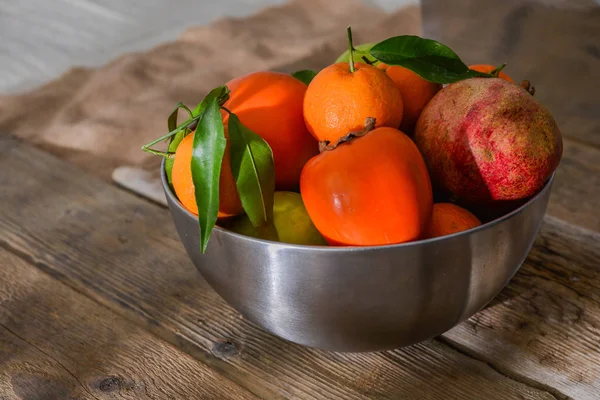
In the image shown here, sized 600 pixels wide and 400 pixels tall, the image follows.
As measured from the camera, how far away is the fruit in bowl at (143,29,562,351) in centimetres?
48

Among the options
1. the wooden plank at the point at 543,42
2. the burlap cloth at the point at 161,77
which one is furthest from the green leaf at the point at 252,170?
the wooden plank at the point at 543,42

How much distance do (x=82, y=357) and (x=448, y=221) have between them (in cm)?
35

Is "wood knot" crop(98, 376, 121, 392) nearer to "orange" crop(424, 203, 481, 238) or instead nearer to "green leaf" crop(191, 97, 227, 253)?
"green leaf" crop(191, 97, 227, 253)

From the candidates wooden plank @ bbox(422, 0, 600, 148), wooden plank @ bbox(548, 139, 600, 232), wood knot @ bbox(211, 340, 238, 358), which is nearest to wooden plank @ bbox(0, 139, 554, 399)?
wood knot @ bbox(211, 340, 238, 358)

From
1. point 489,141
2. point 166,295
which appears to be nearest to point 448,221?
point 489,141

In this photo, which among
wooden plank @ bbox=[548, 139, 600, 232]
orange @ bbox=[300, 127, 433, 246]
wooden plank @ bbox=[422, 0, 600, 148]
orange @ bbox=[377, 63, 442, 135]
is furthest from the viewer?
wooden plank @ bbox=[422, 0, 600, 148]

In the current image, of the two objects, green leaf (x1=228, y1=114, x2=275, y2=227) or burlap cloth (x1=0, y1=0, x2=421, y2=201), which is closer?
green leaf (x1=228, y1=114, x2=275, y2=227)

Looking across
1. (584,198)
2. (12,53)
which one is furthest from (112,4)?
(584,198)

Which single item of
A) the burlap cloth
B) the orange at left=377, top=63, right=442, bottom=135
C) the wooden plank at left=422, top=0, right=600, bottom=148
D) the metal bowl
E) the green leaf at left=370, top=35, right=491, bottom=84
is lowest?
the burlap cloth

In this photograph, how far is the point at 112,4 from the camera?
2.55 metres

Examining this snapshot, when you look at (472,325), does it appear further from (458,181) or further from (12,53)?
(12,53)

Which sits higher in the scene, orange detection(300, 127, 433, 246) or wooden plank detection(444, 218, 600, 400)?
orange detection(300, 127, 433, 246)

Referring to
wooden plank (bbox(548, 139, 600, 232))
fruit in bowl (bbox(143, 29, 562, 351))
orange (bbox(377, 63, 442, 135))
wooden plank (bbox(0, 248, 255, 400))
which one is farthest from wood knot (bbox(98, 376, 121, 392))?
wooden plank (bbox(548, 139, 600, 232))

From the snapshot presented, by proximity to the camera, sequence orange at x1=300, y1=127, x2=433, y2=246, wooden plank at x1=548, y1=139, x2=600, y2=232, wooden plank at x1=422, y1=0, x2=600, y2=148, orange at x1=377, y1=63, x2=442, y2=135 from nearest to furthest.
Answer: orange at x1=300, y1=127, x2=433, y2=246 → orange at x1=377, y1=63, x2=442, y2=135 → wooden plank at x1=548, y1=139, x2=600, y2=232 → wooden plank at x1=422, y1=0, x2=600, y2=148
